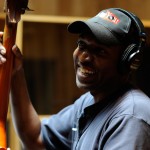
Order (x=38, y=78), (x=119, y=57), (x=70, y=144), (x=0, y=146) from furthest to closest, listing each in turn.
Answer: (x=38, y=78), (x=70, y=144), (x=119, y=57), (x=0, y=146)

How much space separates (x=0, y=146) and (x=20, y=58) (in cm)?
31

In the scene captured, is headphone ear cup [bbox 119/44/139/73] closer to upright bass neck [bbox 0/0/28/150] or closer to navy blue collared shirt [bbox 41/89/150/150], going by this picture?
navy blue collared shirt [bbox 41/89/150/150]

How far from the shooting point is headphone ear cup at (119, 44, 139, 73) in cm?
118

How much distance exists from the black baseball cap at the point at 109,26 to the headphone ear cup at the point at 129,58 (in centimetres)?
3

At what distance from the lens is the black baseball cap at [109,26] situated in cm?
119

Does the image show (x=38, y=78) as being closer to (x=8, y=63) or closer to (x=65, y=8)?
(x=65, y=8)

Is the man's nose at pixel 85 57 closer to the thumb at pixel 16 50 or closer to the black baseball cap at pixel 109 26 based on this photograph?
the black baseball cap at pixel 109 26

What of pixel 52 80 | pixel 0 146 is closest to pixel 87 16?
pixel 52 80

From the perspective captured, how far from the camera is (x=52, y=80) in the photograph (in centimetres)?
220

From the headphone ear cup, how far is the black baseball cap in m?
0.03

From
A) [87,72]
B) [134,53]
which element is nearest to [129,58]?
[134,53]

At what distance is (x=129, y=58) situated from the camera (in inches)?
46.4

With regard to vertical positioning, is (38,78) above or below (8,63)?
below

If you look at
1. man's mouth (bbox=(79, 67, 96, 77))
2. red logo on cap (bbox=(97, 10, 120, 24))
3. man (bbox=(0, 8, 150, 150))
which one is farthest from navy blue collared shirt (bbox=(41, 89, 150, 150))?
red logo on cap (bbox=(97, 10, 120, 24))
